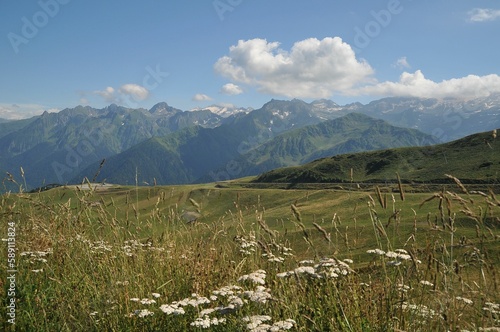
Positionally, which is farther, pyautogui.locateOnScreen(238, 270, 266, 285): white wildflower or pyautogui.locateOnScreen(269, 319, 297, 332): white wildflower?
pyautogui.locateOnScreen(238, 270, 266, 285): white wildflower

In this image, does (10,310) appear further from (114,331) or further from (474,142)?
(474,142)

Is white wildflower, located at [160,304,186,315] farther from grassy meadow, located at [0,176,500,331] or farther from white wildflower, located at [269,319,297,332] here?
white wildflower, located at [269,319,297,332]

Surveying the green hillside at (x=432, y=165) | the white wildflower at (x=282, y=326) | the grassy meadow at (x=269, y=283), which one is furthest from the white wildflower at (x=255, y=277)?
the green hillside at (x=432, y=165)

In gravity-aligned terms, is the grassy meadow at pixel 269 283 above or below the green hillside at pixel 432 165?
above

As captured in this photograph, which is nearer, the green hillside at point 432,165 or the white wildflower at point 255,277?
the white wildflower at point 255,277

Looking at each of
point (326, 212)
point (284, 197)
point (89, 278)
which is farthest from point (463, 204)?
point (284, 197)

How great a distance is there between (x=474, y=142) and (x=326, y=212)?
115 metres

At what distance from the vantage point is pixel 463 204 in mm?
4434

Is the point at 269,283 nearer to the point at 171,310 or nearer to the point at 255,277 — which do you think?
the point at 255,277

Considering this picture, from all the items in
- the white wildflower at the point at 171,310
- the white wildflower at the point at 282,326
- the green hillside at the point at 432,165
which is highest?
the white wildflower at the point at 171,310

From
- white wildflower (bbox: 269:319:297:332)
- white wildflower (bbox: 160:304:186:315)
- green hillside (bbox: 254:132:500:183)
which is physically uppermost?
white wildflower (bbox: 160:304:186:315)

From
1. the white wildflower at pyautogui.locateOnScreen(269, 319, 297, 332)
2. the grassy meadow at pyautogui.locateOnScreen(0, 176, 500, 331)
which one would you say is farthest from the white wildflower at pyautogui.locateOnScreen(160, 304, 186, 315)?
the white wildflower at pyautogui.locateOnScreen(269, 319, 297, 332)

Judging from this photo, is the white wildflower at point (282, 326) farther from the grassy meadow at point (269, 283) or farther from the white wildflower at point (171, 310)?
the white wildflower at point (171, 310)

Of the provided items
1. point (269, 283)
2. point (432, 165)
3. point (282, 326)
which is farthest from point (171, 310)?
point (432, 165)
